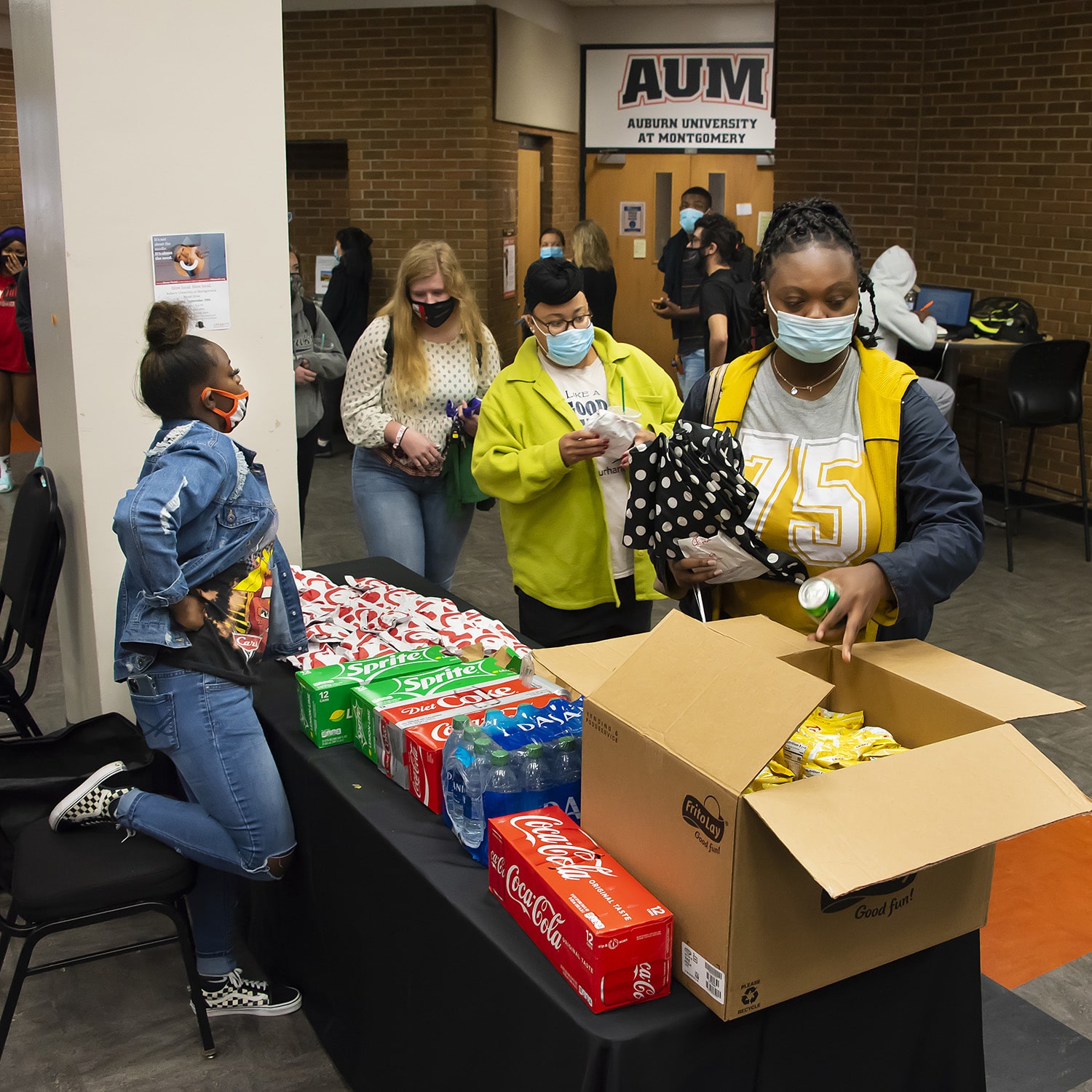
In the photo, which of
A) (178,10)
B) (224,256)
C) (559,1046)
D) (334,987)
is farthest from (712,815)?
(178,10)

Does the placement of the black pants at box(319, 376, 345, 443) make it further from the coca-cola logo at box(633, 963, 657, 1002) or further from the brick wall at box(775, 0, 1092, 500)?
the coca-cola logo at box(633, 963, 657, 1002)

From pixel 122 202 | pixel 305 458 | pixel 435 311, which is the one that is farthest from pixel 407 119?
pixel 122 202

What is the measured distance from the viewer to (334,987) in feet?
7.59

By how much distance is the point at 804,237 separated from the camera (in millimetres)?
1923

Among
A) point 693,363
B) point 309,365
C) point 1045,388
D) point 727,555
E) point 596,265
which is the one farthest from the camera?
point 596,265

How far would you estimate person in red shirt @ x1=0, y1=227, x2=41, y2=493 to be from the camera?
7.27m

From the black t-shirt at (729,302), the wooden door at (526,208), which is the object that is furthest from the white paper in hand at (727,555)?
the wooden door at (526,208)

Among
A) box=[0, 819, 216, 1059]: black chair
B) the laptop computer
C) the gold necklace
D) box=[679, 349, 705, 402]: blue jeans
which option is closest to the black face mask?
the gold necklace

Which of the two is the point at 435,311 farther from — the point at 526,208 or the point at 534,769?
the point at 526,208

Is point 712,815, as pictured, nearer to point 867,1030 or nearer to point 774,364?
point 867,1030

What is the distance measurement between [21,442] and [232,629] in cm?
762

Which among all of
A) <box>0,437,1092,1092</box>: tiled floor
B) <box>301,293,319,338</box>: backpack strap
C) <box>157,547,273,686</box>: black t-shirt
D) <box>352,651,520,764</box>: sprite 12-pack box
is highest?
<box>301,293,319,338</box>: backpack strap

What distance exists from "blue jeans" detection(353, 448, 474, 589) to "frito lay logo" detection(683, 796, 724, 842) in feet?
7.77

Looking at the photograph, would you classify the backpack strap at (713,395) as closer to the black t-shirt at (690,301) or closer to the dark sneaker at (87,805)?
the dark sneaker at (87,805)
